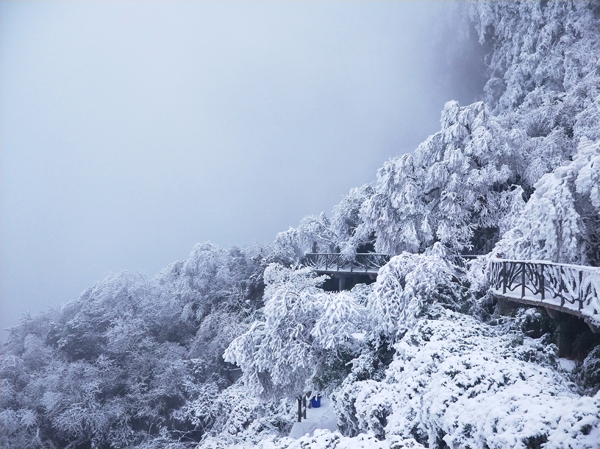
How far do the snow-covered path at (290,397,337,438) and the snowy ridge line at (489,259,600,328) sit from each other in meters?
6.95

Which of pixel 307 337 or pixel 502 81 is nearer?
pixel 307 337

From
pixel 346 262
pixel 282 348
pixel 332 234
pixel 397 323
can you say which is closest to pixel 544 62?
pixel 332 234

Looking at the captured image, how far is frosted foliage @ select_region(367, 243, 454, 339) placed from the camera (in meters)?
9.95

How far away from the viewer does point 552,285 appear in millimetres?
7559

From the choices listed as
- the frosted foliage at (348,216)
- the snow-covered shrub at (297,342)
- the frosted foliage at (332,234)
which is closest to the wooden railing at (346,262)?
the frosted foliage at (332,234)

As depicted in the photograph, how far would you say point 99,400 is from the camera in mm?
15891

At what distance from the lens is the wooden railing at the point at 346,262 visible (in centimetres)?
1892

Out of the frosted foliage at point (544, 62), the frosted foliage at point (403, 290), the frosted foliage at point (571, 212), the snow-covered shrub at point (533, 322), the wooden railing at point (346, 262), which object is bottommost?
the snow-covered shrub at point (533, 322)

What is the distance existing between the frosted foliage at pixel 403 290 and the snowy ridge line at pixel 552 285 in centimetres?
148

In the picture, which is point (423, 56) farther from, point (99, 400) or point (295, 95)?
point (295, 95)

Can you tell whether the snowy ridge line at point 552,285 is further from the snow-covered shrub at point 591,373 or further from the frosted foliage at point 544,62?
the frosted foliage at point 544,62

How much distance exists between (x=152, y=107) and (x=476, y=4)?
157196 millimetres

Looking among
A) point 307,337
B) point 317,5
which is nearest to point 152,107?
point 317,5

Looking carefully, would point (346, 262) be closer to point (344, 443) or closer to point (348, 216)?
point (348, 216)
